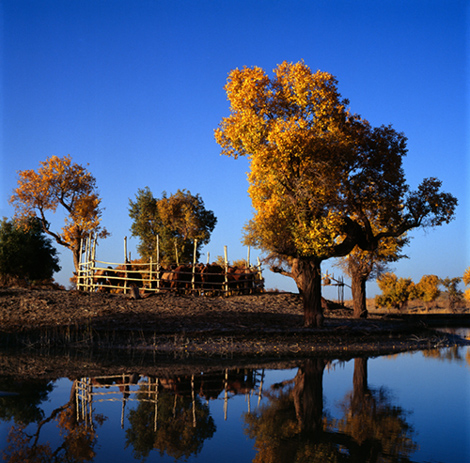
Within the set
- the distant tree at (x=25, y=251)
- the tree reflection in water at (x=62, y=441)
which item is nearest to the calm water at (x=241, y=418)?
the tree reflection in water at (x=62, y=441)

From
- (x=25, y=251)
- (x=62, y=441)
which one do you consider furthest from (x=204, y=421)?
(x=25, y=251)

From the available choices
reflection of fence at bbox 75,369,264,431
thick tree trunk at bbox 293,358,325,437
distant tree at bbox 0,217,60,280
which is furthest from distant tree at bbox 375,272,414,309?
reflection of fence at bbox 75,369,264,431

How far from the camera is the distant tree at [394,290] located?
51719 millimetres

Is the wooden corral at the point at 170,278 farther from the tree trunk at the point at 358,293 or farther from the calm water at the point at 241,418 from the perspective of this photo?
the calm water at the point at 241,418

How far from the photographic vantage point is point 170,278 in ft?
92.3

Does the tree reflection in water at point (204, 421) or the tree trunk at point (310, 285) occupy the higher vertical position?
the tree trunk at point (310, 285)

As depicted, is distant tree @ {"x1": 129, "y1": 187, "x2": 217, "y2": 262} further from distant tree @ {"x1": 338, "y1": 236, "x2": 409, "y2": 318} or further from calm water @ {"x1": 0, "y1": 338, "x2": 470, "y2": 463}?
calm water @ {"x1": 0, "y1": 338, "x2": 470, "y2": 463}

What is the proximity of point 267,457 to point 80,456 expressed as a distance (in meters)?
2.24

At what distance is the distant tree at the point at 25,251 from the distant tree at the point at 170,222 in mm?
11175

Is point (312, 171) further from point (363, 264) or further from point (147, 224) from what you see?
point (147, 224)

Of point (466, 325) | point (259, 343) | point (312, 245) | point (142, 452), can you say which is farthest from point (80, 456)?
point (466, 325)

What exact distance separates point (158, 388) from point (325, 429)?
390cm

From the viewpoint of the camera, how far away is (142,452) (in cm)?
641

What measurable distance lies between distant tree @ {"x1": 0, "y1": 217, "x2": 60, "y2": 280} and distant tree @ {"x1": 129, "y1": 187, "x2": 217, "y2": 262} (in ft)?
36.7
